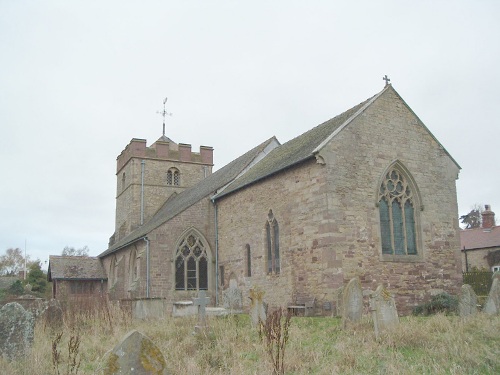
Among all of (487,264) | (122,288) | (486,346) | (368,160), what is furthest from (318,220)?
(487,264)

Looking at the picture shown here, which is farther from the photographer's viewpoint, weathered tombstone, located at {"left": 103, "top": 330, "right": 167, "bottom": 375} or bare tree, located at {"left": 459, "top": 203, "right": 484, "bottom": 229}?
bare tree, located at {"left": 459, "top": 203, "right": 484, "bottom": 229}

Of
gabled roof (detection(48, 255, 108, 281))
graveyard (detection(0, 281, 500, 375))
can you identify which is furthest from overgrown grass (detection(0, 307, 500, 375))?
gabled roof (detection(48, 255, 108, 281))

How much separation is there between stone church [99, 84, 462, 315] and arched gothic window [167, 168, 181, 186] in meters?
11.3

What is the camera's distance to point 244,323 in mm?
14188

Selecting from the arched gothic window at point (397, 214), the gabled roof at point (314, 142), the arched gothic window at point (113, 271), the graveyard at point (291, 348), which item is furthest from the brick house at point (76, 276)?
the arched gothic window at point (397, 214)

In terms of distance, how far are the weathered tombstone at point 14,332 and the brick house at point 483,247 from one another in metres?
31.7

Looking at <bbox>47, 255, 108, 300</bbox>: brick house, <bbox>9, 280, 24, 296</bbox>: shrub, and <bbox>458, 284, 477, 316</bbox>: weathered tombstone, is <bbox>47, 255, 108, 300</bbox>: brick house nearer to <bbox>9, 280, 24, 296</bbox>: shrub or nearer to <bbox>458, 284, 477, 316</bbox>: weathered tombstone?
<bbox>9, 280, 24, 296</bbox>: shrub

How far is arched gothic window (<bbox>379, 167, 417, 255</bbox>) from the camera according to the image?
17.1m

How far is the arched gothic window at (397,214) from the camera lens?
17.1 metres

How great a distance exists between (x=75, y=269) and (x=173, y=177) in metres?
8.71

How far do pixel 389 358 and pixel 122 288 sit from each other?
20.7 m

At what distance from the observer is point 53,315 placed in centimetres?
1528

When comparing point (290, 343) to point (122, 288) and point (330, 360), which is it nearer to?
point (330, 360)

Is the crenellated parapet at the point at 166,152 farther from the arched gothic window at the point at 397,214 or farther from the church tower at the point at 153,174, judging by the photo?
the arched gothic window at the point at 397,214
